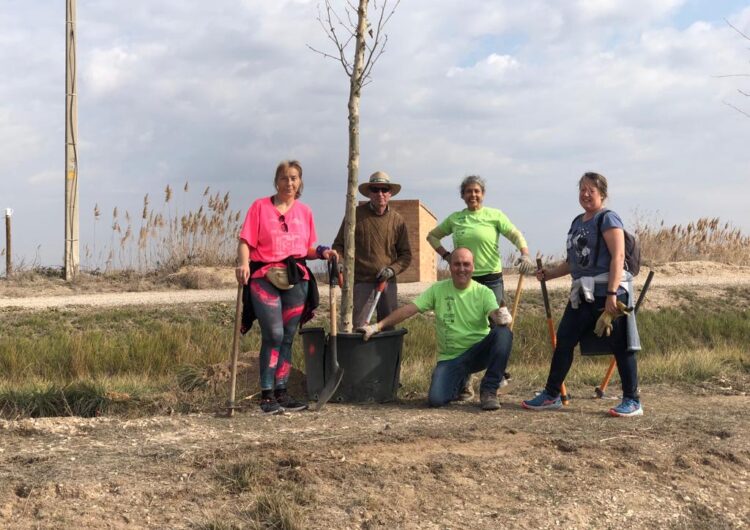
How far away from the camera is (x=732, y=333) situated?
36.7ft

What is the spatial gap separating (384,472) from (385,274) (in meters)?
2.36

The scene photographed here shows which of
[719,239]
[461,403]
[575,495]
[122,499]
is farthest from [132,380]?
[719,239]

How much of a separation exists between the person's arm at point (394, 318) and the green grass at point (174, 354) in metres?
0.91

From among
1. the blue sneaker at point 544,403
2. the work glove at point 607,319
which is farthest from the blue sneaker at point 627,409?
the work glove at point 607,319

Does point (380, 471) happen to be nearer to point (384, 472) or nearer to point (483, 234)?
point (384, 472)

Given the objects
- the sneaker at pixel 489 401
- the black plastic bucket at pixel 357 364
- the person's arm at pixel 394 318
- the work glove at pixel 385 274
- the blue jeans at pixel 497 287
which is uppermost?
the work glove at pixel 385 274

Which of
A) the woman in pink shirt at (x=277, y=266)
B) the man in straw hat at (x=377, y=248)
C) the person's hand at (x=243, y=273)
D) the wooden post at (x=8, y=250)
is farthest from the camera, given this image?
the wooden post at (x=8, y=250)

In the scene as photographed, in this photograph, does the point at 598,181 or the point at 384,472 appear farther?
the point at 598,181

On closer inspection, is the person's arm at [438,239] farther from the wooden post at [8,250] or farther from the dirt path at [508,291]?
the wooden post at [8,250]

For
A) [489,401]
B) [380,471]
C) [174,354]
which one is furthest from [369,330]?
[174,354]

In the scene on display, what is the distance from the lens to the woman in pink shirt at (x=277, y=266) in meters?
5.79

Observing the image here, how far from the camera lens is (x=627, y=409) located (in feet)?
19.2

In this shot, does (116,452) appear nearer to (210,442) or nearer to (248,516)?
(210,442)

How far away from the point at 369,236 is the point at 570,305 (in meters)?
1.66
